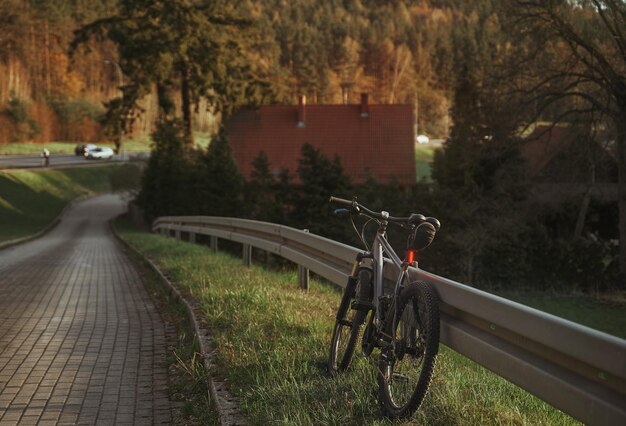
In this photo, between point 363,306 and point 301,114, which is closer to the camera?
point 363,306

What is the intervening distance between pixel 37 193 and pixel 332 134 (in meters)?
25.7

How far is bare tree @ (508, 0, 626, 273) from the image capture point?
95.8 ft

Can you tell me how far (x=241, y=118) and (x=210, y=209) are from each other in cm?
1339

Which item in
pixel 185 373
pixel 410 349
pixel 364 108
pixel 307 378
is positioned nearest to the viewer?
pixel 410 349

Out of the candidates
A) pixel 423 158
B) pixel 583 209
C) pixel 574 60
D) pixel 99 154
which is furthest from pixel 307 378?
pixel 423 158

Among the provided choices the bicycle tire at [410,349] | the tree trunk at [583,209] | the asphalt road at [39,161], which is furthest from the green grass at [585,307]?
the asphalt road at [39,161]

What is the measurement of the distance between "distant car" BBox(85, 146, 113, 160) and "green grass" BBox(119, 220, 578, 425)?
8150cm

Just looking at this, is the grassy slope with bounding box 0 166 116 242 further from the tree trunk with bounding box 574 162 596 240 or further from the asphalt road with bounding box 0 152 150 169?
the tree trunk with bounding box 574 162 596 240

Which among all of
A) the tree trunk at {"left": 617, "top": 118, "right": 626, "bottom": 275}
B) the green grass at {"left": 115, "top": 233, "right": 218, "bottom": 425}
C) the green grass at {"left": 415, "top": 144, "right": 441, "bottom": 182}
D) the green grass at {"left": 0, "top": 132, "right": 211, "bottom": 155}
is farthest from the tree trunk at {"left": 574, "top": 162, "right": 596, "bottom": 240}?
the green grass at {"left": 415, "top": 144, "right": 441, "bottom": 182}

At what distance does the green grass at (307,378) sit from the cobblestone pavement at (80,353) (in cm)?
67

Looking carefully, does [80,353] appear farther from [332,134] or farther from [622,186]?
[332,134]

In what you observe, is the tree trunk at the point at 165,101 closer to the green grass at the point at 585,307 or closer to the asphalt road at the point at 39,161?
the asphalt road at the point at 39,161

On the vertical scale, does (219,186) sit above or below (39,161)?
below

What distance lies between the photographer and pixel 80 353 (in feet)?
26.0
